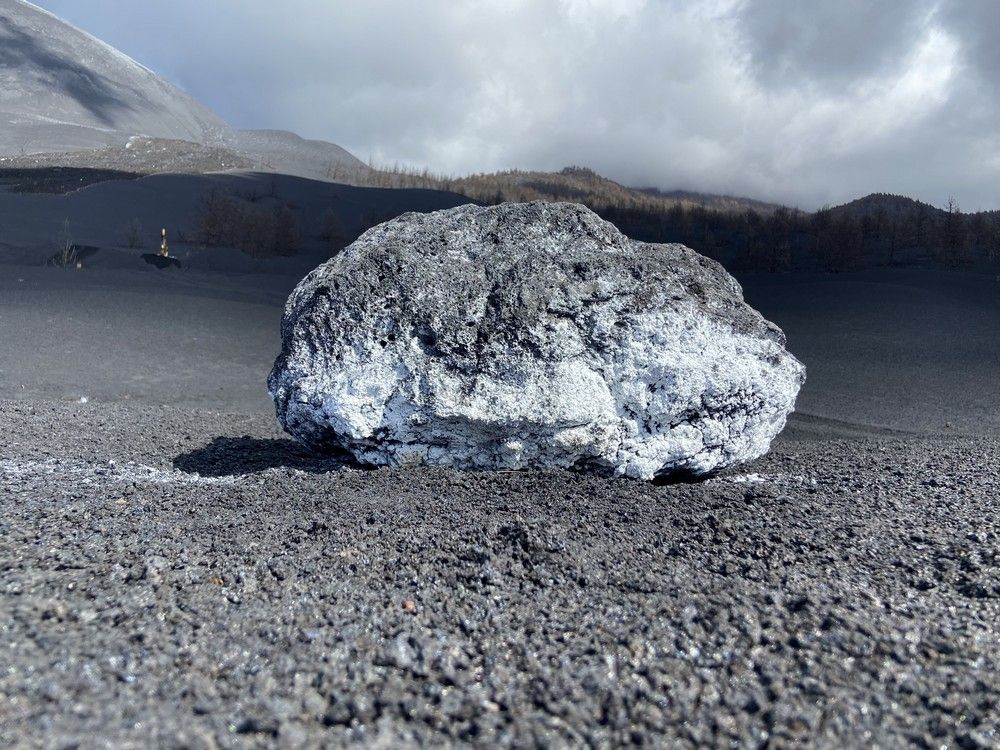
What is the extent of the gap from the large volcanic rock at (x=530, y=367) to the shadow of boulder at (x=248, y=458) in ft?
0.62

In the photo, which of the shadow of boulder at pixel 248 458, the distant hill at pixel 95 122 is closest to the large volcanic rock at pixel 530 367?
the shadow of boulder at pixel 248 458

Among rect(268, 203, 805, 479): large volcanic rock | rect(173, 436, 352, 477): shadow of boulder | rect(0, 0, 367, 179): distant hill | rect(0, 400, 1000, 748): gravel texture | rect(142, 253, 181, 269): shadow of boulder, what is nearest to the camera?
rect(0, 400, 1000, 748): gravel texture

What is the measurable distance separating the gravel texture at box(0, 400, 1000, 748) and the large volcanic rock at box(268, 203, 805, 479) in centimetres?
25

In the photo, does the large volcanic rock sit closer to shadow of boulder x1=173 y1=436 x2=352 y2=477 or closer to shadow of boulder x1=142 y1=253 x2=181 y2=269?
shadow of boulder x1=173 y1=436 x2=352 y2=477

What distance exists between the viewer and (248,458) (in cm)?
466

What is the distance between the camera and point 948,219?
1587 cm

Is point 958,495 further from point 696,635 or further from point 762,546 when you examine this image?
point 696,635

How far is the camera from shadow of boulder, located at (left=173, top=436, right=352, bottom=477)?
13.9 ft

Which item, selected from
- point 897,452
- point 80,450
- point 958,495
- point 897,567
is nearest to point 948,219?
point 897,452

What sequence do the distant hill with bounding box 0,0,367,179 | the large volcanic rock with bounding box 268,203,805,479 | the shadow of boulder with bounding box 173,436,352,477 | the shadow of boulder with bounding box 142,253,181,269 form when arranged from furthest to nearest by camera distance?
the distant hill with bounding box 0,0,367,179 → the shadow of boulder with bounding box 142,253,181,269 → the shadow of boulder with bounding box 173,436,352,477 → the large volcanic rock with bounding box 268,203,805,479

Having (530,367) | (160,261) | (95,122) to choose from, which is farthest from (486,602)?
(95,122)

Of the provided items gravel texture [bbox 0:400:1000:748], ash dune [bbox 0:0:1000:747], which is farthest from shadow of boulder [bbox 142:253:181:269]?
gravel texture [bbox 0:400:1000:748]

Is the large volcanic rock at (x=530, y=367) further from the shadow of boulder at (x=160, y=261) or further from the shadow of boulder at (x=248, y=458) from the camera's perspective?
the shadow of boulder at (x=160, y=261)

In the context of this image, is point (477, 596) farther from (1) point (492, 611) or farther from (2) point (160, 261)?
(2) point (160, 261)
